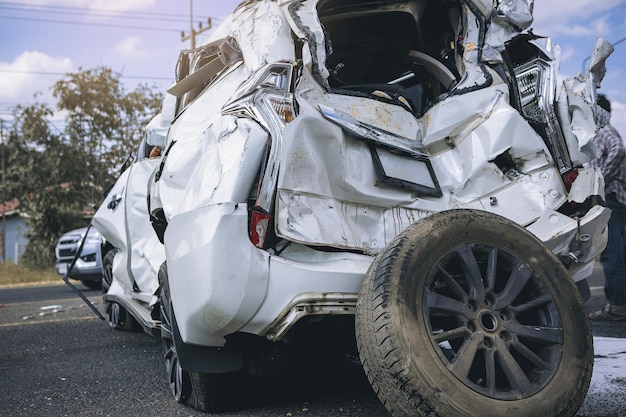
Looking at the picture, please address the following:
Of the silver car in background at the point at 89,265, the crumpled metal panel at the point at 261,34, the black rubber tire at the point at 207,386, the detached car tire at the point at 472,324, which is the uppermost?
the crumpled metal panel at the point at 261,34

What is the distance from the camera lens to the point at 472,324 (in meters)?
2.50

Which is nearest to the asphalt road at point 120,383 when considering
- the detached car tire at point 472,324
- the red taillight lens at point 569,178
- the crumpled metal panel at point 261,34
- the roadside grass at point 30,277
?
the detached car tire at point 472,324

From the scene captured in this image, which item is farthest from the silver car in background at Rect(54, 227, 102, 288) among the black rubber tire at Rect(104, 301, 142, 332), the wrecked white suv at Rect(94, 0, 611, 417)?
the wrecked white suv at Rect(94, 0, 611, 417)

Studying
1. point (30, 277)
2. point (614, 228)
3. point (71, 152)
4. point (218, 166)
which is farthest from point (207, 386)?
point (71, 152)

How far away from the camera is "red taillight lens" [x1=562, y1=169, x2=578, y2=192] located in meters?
3.35

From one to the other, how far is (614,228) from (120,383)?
184 inches

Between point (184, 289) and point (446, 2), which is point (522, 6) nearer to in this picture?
point (446, 2)

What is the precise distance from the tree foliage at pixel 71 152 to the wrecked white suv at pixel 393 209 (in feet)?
64.0

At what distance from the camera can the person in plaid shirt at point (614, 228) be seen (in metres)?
5.78

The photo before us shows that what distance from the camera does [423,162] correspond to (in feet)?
10.5

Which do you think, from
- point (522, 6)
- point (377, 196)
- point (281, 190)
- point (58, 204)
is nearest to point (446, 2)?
point (522, 6)

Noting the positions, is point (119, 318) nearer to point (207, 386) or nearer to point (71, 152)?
point (207, 386)

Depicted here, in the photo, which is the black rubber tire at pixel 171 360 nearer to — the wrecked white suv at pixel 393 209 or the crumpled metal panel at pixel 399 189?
the wrecked white suv at pixel 393 209

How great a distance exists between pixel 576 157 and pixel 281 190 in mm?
1740
